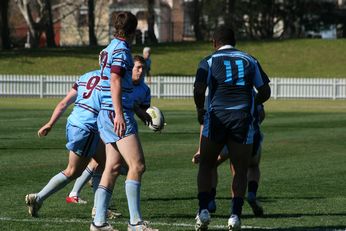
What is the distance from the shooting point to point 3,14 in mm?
65562

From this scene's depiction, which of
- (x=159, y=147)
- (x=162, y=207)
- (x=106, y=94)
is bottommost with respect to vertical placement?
(x=159, y=147)

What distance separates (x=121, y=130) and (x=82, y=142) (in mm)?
1410

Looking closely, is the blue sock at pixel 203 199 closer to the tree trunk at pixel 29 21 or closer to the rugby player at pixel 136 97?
the rugby player at pixel 136 97

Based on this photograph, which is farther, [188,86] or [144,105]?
[188,86]

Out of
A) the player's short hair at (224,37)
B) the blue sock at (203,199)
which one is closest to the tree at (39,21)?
the player's short hair at (224,37)

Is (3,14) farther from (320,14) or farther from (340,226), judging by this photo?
(340,226)

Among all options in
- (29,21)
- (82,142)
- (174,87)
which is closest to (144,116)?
(82,142)

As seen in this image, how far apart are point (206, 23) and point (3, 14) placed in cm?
2306

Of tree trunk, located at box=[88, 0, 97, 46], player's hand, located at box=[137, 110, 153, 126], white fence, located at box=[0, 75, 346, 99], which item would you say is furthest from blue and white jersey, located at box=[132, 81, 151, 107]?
tree trunk, located at box=[88, 0, 97, 46]

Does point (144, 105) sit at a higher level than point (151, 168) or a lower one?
higher

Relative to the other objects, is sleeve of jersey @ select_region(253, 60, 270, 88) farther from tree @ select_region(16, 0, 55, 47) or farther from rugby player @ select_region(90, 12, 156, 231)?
tree @ select_region(16, 0, 55, 47)

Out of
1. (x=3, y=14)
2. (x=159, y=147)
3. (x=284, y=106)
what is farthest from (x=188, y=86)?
(x=159, y=147)

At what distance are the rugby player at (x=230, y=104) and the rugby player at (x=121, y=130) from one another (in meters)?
0.76

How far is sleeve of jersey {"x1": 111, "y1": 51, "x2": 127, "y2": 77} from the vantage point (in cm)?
901
